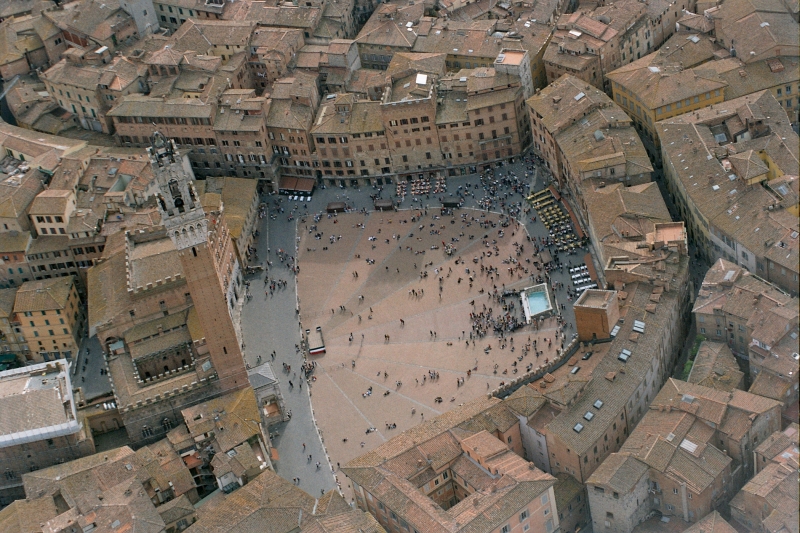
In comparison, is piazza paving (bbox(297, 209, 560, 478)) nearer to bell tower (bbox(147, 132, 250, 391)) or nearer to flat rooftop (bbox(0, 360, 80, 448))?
bell tower (bbox(147, 132, 250, 391))

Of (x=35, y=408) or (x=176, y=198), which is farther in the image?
(x=35, y=408)

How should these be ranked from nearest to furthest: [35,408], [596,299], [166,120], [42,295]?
[596,299] → [35,408] → [42,295] → [166,120]

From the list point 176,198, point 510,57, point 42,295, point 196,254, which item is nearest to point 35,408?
point 42,295

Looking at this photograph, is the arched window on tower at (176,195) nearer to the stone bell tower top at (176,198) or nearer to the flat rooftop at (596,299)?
the stone bell tower top at (176,198)

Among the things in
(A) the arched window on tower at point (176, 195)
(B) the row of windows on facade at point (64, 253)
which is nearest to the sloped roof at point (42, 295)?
(B) the row of windows on facade at point (64, 253)

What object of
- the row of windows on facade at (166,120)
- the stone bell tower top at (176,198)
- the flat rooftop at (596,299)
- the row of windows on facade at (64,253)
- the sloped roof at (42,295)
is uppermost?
the stone bell tower top at (176,198)

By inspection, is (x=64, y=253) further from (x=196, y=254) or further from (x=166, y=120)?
(x=196, y=254)

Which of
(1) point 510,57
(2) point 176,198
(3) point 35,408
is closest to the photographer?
(2) point 176,198

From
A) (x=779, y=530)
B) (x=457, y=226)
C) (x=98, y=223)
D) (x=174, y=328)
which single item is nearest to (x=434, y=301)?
(x=457, y=226)

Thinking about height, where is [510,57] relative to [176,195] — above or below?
below
